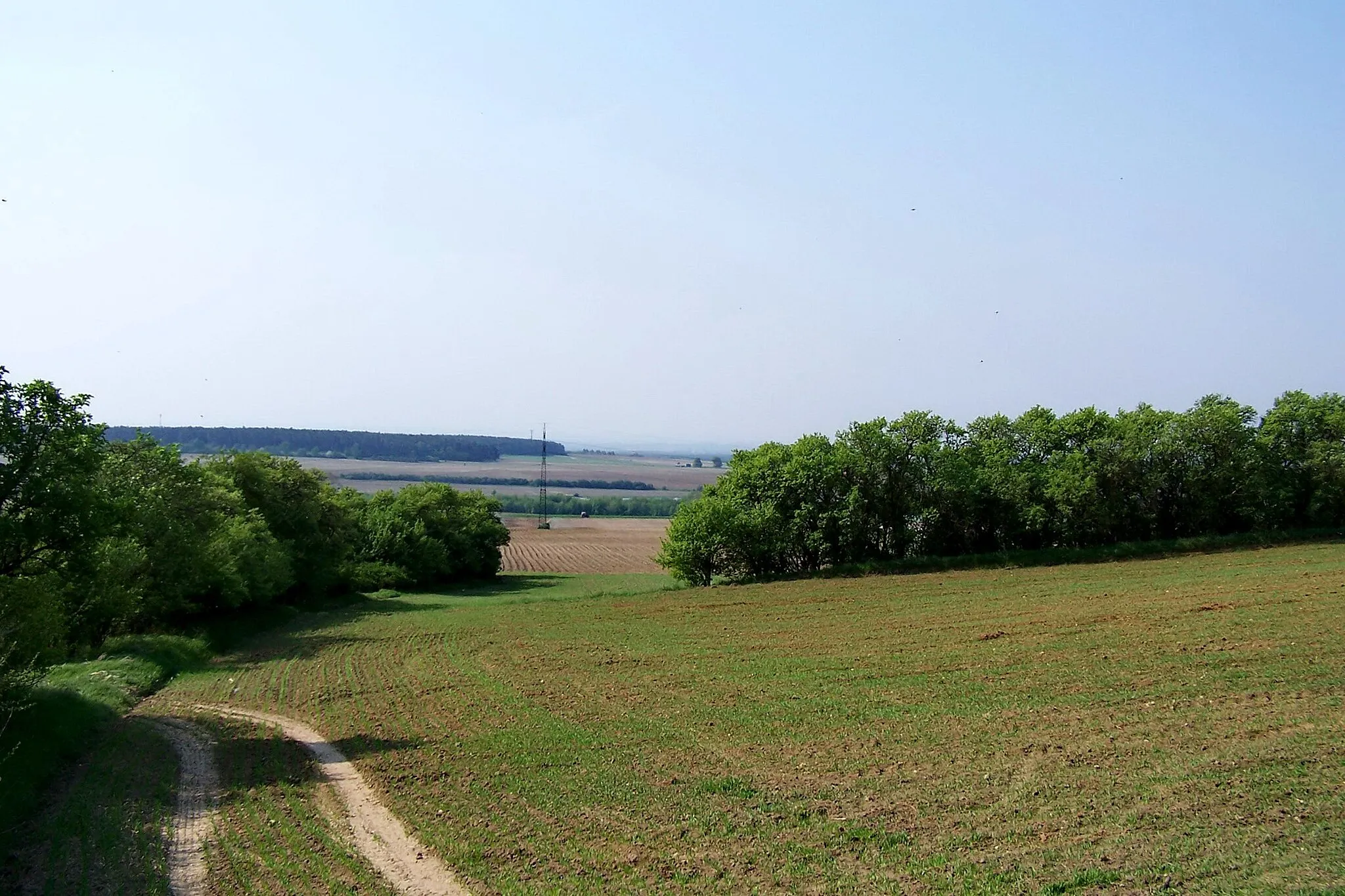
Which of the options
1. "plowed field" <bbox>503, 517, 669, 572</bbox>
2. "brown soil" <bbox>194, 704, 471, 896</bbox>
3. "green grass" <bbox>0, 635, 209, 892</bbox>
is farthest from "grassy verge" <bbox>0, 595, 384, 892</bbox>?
"plowed field" <bbox>503, 517, 669, 572</bbox>

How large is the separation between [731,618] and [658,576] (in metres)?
40.8

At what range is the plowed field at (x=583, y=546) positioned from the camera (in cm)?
9381

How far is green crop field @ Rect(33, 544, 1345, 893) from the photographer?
11531mm

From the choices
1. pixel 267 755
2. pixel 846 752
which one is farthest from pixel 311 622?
pixel 846 752

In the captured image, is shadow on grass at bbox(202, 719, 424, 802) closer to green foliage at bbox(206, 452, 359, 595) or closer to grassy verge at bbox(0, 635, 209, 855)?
grassy verge at bbox(0, 635, 209, 855)

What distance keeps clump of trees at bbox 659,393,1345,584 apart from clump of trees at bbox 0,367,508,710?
24797 mm

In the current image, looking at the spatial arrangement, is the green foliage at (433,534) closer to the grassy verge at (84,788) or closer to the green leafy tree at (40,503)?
the grassy verge at (84,788)

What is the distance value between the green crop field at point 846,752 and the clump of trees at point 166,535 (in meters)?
5.30

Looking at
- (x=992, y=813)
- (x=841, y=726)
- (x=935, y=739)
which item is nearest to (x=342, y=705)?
(x=841, y=726)

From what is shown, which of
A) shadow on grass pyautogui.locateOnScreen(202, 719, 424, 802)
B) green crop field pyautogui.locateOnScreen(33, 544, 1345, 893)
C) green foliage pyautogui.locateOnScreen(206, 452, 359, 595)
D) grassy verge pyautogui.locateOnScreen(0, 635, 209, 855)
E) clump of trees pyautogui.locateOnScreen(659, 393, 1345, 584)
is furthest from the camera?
green foliage pyautogui.locateOnScreen(206, 452, 359, 595)

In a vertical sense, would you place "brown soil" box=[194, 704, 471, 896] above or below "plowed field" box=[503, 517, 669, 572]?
above

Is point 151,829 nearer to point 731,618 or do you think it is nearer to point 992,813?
point 992,813

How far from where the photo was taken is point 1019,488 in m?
48.8

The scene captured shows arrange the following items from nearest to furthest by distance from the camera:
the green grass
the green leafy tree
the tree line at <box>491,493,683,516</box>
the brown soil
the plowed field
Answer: the brown soil < the green grass < the green leafy tree < the plowed field < the tree line at <box>491,493,683,516</box>
